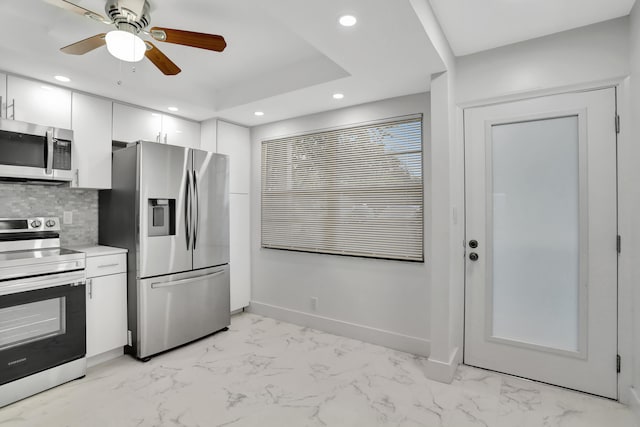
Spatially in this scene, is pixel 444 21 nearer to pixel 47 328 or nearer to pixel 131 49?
pixel 131 49

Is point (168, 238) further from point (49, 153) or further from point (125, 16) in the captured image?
point (125, 16)

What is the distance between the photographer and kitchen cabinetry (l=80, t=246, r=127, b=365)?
104 inches

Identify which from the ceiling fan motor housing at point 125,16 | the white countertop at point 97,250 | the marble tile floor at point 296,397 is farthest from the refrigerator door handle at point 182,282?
the ceiling fan motor housing at point 125,16

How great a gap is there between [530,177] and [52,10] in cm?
348

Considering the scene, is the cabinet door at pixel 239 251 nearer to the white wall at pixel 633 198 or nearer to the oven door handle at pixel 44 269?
the oven door handle at pixel 44 269

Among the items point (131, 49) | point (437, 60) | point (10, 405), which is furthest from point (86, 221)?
point (437, 60)

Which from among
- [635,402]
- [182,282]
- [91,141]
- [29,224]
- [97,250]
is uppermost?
[91,141]

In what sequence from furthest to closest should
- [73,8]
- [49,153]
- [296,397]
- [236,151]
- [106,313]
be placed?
[236,151]
[106,313]
[49,153]
[296,397]
[73,8]

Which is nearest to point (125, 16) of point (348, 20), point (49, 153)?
point (348, 20)

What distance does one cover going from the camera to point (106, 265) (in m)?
2.74

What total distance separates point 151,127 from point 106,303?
177 cm

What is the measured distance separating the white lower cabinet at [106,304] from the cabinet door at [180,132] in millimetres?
1400

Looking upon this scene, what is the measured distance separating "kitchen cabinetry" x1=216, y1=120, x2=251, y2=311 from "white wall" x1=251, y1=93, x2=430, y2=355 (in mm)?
86

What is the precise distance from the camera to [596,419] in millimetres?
1997
